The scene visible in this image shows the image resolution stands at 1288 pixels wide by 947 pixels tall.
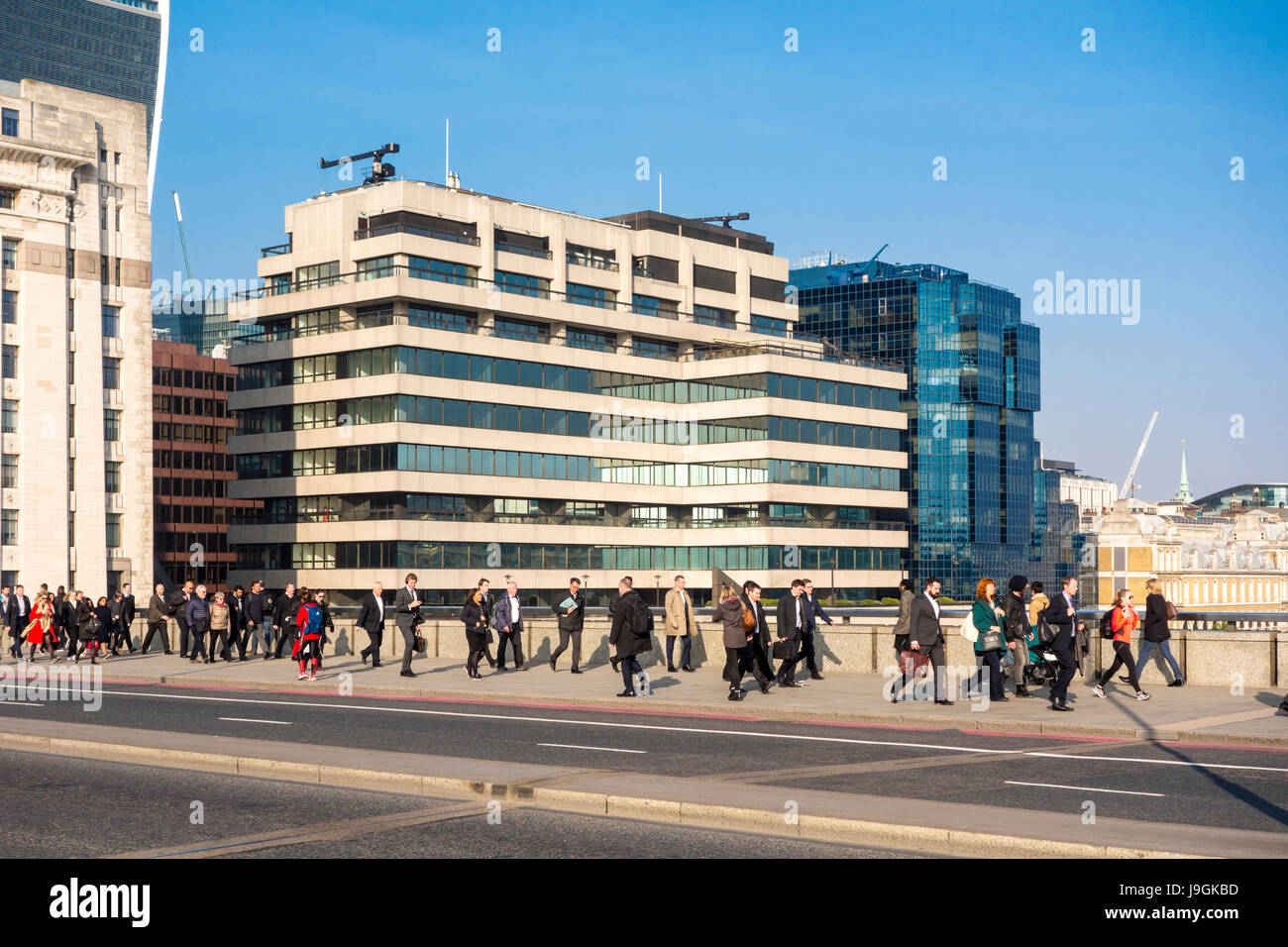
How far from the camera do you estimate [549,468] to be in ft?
314

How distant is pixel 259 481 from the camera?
3807 inches

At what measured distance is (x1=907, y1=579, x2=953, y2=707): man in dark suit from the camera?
76.0ft

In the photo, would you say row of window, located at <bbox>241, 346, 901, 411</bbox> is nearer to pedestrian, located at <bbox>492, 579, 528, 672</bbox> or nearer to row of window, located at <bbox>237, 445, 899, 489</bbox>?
row of window, located at <bbox>237, 445, 899, 489</bbox>

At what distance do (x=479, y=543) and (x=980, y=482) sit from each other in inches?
4713

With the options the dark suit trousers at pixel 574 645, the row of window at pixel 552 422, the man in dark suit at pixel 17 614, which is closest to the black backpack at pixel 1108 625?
the dark suit trousers at pixel 574 645

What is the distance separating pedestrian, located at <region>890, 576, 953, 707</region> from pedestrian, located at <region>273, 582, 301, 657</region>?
16.4 metres

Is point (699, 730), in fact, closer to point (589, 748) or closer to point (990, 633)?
point (589, 748)

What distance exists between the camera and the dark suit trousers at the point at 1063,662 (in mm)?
21547

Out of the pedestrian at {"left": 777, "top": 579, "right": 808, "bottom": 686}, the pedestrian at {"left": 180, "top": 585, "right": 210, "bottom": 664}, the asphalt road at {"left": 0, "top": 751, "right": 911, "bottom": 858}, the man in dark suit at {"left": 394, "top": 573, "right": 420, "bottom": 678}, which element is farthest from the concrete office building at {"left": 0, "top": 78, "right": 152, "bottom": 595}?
the asphalt road at {"left": 0, "top": 751, "right": 911, "bottom": 858}

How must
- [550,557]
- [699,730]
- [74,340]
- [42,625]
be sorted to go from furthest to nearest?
[550,557]
[74,340]
[42,625]
[699,730]

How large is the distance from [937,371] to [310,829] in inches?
7337

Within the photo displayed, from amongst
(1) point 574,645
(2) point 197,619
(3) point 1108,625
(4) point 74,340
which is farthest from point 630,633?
(4) point 74,340
